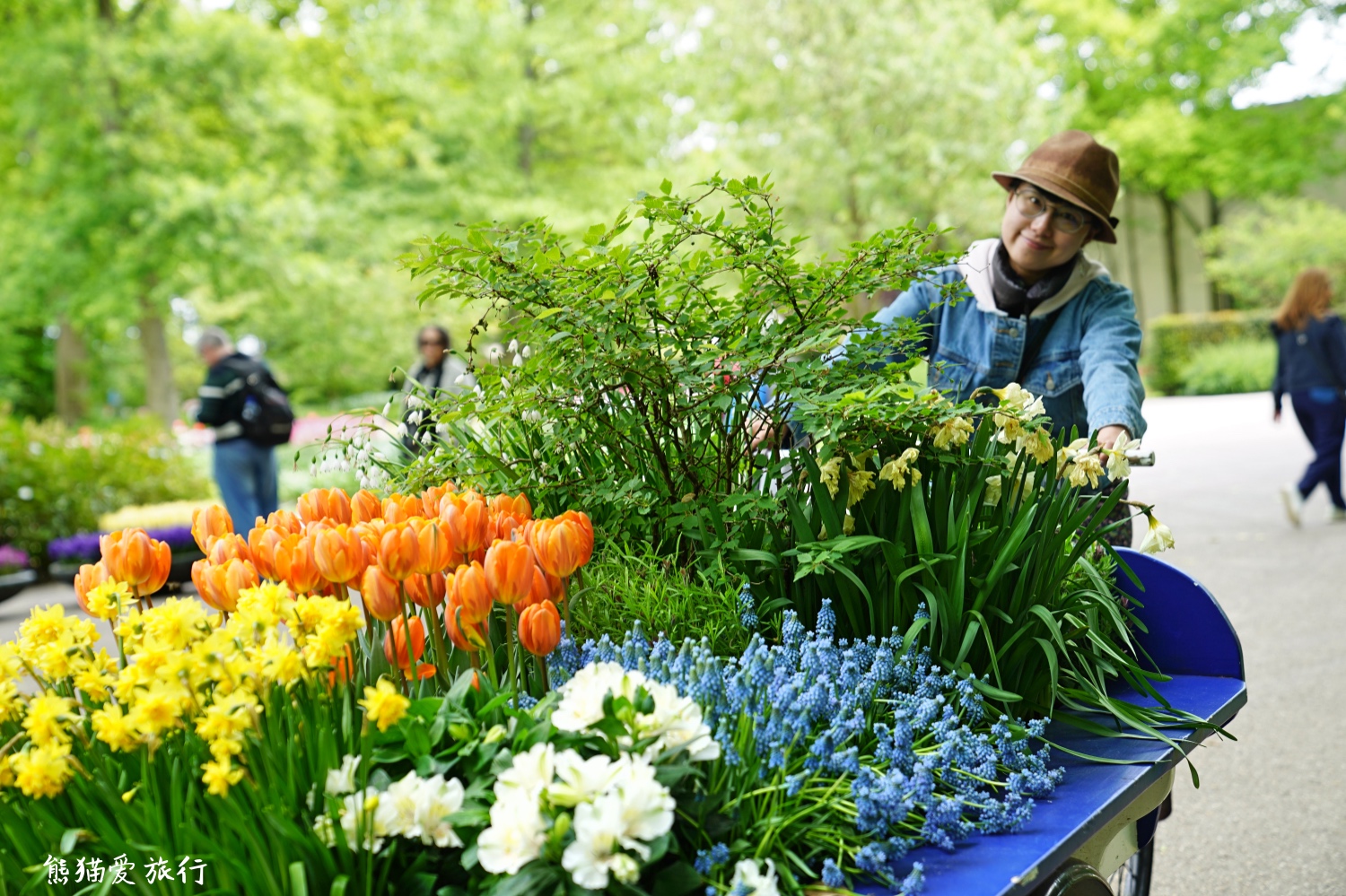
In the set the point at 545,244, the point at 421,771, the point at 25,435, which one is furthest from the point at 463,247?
the point at 25,435

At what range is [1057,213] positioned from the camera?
112 inches

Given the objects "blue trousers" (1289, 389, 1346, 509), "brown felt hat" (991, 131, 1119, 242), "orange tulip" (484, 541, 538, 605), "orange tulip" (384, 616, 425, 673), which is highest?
"brown felt hat" (991, 131, 1119, 242)

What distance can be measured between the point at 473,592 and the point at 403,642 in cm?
27

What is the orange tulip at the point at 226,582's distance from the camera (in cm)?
167

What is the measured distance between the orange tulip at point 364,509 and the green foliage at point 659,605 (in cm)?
39

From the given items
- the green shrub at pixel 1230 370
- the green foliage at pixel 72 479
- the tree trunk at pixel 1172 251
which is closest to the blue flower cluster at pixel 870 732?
the green foliage at pixel 72 479

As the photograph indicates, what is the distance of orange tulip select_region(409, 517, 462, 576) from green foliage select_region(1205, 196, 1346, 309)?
91.3ft

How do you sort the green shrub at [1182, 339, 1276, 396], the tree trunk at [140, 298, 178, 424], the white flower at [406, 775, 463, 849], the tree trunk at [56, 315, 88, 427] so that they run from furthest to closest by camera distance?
1. the green shrub at [1182, 339, 1276, 396]
2. the tree trunk at [56, 315, 88, 427]
3. the tree trunk at [140, 298, 178, 424]
4. the white flower at [406, 775, 463, 849]

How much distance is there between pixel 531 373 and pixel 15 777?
1057 mm

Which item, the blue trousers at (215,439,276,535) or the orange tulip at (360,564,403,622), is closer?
the orange tulip at (360,564,403,622)

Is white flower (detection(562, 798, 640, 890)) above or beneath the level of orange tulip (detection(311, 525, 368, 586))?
beneath

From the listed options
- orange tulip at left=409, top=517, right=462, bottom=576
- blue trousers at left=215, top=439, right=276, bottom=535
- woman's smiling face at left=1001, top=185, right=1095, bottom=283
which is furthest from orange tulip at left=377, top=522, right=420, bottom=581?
blue trousers at left=215, top=439, right=276, bottom=535

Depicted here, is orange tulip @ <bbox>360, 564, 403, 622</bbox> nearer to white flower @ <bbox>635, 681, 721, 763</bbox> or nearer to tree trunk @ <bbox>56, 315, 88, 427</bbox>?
white flower @ <bbox>635, 681, 721, 763</bbox>

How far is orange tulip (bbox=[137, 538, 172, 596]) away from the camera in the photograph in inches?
70.2
